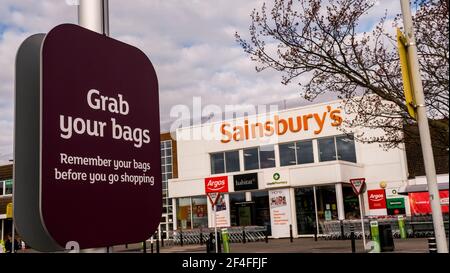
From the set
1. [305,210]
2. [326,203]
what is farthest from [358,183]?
[305,210]

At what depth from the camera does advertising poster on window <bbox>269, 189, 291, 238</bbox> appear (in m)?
28.3

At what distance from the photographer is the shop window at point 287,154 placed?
30.1 metres

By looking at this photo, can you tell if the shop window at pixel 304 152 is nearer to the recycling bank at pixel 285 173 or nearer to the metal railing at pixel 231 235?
the recycling bank at pixel 285 173

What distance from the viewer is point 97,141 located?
2.14 metres

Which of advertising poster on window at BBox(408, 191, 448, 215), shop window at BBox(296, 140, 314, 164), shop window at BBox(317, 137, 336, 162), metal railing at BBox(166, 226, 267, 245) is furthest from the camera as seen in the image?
shop window at BBox(296, 140, 314, 164)

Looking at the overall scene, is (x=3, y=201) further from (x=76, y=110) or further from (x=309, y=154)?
(x=76, y=110)

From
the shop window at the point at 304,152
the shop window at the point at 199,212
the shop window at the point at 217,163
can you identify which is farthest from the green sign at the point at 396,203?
the shop window at the point at 199,212

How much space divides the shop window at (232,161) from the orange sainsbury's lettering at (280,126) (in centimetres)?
94

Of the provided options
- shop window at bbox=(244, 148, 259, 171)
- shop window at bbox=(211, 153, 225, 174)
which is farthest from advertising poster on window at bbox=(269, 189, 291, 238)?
shop window at bbox=(211, 153, 225, 174)

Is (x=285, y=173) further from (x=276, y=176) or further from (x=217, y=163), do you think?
(x=217, y=163)

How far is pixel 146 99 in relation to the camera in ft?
8.07

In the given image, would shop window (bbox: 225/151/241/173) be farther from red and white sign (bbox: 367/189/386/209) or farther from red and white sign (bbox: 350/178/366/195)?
red and white sign (bbox: 350/178/366/195)

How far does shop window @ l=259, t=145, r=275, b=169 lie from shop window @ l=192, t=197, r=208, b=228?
185 inches
